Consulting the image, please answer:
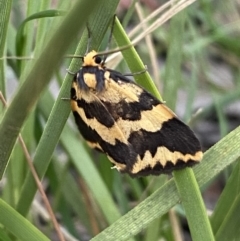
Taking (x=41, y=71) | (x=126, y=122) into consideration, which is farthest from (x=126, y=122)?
(x=41, y=71)

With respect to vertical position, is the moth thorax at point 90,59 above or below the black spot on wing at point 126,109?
above

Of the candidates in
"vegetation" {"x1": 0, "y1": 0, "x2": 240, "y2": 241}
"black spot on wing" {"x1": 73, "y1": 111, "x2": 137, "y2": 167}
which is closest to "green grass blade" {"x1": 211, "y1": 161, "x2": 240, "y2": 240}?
"vegetation" {"x1": 0, "y1": 0, "x2": 240, "y2": 241}

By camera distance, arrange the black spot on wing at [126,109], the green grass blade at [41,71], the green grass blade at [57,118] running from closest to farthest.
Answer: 1. the green grass blade at [41,71]
2. the green grass blade at [57,118]
3. the black spot on wing at [126,109]

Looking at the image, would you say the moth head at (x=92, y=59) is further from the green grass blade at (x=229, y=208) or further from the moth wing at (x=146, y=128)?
the green grass blade at (x=229, y=208)

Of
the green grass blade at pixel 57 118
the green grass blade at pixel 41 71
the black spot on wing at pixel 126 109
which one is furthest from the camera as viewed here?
the black spot on wing at pixel 126 109

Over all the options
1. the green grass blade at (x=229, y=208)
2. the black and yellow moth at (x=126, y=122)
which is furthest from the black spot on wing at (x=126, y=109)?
the green grass blade at (x=229, y=208)

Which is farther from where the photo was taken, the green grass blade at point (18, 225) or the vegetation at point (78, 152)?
the green grass blade at point (18, 225)

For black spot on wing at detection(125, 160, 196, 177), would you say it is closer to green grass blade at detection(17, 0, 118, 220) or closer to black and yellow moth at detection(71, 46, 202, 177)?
black and yellow moth at detection(71, 46, 202, 177)

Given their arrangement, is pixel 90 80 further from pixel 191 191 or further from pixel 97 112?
pixel 191 191
